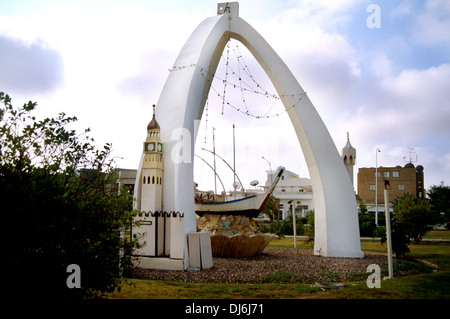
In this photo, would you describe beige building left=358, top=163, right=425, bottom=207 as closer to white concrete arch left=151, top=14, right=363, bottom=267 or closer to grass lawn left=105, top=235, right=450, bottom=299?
white concrete arch left=151, top=14, right=363, bottom=267

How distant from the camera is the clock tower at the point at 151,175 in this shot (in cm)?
1090

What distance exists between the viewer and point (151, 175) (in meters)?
11.0

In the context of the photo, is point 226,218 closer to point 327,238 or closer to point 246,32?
point 327,238

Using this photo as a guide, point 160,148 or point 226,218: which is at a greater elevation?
point 160,148

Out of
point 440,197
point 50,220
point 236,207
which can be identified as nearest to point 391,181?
point 440,197

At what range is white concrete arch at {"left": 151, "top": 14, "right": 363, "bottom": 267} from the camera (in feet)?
36.8

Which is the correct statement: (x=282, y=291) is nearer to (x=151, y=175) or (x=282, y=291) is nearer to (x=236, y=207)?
(x=151, y=175)

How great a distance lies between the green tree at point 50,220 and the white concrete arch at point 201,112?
498 cm

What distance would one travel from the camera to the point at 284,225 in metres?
29.8

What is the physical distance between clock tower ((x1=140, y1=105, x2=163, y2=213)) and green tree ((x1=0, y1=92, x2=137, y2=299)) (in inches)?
186

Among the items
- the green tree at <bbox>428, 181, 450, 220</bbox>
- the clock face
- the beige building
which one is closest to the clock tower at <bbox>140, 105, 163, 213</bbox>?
the clock face

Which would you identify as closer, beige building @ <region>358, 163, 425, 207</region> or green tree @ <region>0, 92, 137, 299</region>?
green tree @ <region>0, 92, 137, 299</region>
